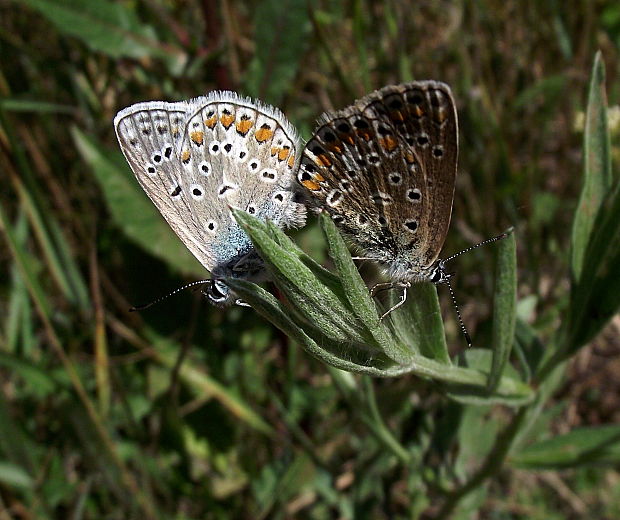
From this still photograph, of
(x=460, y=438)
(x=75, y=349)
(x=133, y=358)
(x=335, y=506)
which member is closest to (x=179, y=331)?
(x=133, y=358)

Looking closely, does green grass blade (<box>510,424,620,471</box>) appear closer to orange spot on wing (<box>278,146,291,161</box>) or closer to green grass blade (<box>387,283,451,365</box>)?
green grass blade (<box>387,283,451,365</box>)

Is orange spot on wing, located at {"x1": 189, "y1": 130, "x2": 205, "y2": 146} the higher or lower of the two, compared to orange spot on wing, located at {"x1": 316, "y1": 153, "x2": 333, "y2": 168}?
higher

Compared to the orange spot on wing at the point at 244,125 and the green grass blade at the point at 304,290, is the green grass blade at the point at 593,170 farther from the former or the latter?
the orange spot on wing at the point at 244,125

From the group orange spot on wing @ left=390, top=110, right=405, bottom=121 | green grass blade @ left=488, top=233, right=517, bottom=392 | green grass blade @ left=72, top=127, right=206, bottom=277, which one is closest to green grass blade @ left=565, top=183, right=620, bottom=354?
green grass blade @ left=488, top=233, right=517, bottom=392

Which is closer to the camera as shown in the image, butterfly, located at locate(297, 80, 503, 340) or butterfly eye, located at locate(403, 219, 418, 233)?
butterfly, located at locate(297, 80, 503, 340)

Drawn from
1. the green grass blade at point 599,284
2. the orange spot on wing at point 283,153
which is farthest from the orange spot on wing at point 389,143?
the green grass blade at point 599,284

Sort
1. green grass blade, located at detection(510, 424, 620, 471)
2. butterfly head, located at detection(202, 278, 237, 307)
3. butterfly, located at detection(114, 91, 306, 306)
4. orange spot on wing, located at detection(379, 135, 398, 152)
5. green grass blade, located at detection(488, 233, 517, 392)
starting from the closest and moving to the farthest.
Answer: green grass blade, located at detection(488, 233, 517, 392) → orange spot on wing, located at detection(379, 135, 398, 152) → butterfly head, located at detection(202, 278, 237, 307) → butterfly, located at detection(114, 91, 306, 306) → green grass blade, located at detection(510, 424, 620, 471)

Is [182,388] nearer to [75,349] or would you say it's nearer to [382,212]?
[75,349]

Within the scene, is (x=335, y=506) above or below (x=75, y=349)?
below
